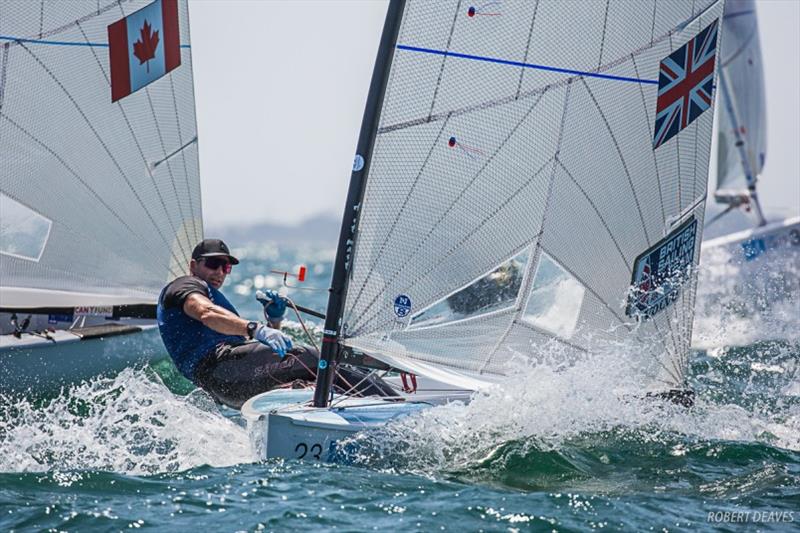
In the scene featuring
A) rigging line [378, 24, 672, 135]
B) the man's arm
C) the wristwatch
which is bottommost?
the wristwatch

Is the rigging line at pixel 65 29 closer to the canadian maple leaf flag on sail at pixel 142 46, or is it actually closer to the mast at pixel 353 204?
the canadian maple leaf flag on sail at pixel 142 46

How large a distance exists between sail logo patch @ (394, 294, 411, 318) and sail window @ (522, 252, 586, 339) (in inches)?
26.6

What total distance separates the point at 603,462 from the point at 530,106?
176 cm

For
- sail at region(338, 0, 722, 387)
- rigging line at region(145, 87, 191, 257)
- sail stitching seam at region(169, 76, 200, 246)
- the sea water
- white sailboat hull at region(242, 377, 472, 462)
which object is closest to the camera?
the sea water

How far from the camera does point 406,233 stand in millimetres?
5176

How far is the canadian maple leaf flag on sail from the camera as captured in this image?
24.9 ft

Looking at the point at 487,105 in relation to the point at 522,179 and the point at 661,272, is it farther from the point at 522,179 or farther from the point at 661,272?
the point at 661,272

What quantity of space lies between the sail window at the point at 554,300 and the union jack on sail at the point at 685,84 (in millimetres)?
913

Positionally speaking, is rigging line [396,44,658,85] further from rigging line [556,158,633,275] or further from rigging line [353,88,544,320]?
rigging line [556,158,633,275]

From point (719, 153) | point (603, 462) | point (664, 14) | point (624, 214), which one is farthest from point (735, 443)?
point (719, 153)

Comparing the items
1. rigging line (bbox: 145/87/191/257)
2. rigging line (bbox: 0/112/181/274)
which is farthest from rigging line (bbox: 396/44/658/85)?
rigging line (bbox: 145/87/191/257)

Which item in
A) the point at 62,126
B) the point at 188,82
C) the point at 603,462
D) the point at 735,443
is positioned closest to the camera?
the point at 603,462

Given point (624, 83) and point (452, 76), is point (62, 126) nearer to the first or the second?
point (452, 76)

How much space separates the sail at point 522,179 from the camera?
5.12m
